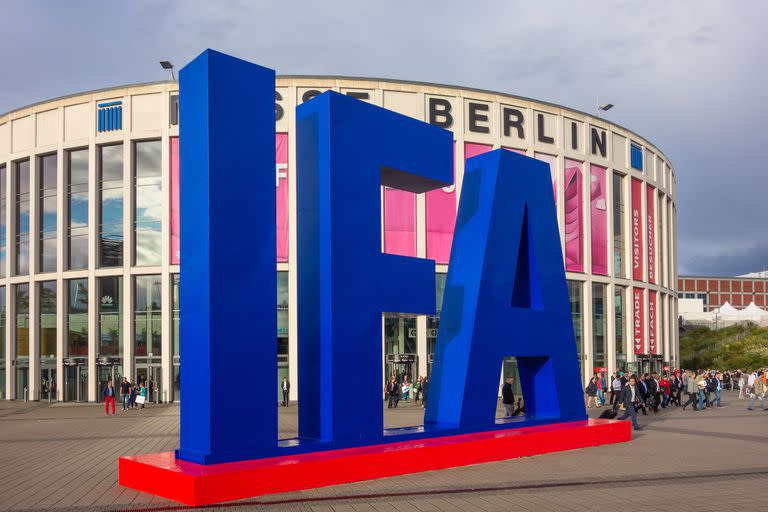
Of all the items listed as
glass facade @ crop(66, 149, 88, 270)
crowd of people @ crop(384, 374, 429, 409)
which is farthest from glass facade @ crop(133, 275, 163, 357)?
crowd of people @ crop(384, 374, 429, 409)

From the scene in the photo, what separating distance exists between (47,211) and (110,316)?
6.84m

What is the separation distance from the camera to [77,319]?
130ft

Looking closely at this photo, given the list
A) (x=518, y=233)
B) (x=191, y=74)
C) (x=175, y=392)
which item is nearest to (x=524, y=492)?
(x=518, y=233)

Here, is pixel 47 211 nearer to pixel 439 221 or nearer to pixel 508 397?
pixel 439 221

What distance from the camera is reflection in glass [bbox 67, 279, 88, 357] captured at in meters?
39.3

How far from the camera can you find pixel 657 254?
169ft

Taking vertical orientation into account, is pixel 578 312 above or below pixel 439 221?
below

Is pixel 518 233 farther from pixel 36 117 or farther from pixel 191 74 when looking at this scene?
pixel 36 117

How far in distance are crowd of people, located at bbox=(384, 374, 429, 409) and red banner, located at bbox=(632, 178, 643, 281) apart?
57.4ft

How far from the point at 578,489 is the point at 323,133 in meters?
6.70

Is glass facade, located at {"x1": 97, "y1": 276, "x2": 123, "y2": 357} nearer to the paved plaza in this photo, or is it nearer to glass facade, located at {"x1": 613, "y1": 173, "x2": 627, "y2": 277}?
the paved plaza

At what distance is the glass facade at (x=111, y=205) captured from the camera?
3894 cm

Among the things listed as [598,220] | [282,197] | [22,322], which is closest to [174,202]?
[282,197]

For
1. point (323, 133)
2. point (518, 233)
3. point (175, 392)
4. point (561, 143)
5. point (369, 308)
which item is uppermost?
point (561, 143)
